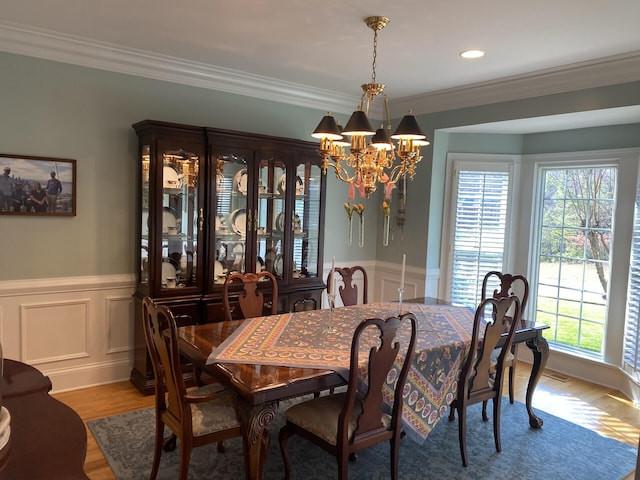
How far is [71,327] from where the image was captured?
366 centimetres

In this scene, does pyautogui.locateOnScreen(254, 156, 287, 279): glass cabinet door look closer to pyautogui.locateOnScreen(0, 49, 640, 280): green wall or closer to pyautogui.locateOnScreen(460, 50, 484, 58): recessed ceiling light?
pyautogui.locateOnScreen(0, 49, 640, 280): green wall

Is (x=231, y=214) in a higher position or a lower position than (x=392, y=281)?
higher

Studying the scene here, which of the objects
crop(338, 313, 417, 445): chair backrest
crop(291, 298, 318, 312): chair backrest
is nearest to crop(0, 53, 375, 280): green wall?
crop(291, 298, 318, 312): chair backrest

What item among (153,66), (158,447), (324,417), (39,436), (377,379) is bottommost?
(158,447)

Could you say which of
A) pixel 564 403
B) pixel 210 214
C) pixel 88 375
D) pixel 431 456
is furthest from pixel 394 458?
pixel 88 375

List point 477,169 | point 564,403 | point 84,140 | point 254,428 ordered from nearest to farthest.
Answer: point 254,428, point 84,140, point 564,403, point 477,169

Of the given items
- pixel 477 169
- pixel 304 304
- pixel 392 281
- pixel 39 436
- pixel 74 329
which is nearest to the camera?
pixel 39 436

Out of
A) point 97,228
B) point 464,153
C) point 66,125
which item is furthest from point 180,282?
point 464,153

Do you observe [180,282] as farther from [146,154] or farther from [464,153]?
[464,153]

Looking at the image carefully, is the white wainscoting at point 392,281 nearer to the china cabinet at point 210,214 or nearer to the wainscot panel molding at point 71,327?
the china cabinet at point 210,214

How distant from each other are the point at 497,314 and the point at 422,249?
2178 mm

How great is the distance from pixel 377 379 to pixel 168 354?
3.22ft

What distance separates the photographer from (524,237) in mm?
4824

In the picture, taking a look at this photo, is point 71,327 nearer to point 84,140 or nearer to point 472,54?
point 84,140
